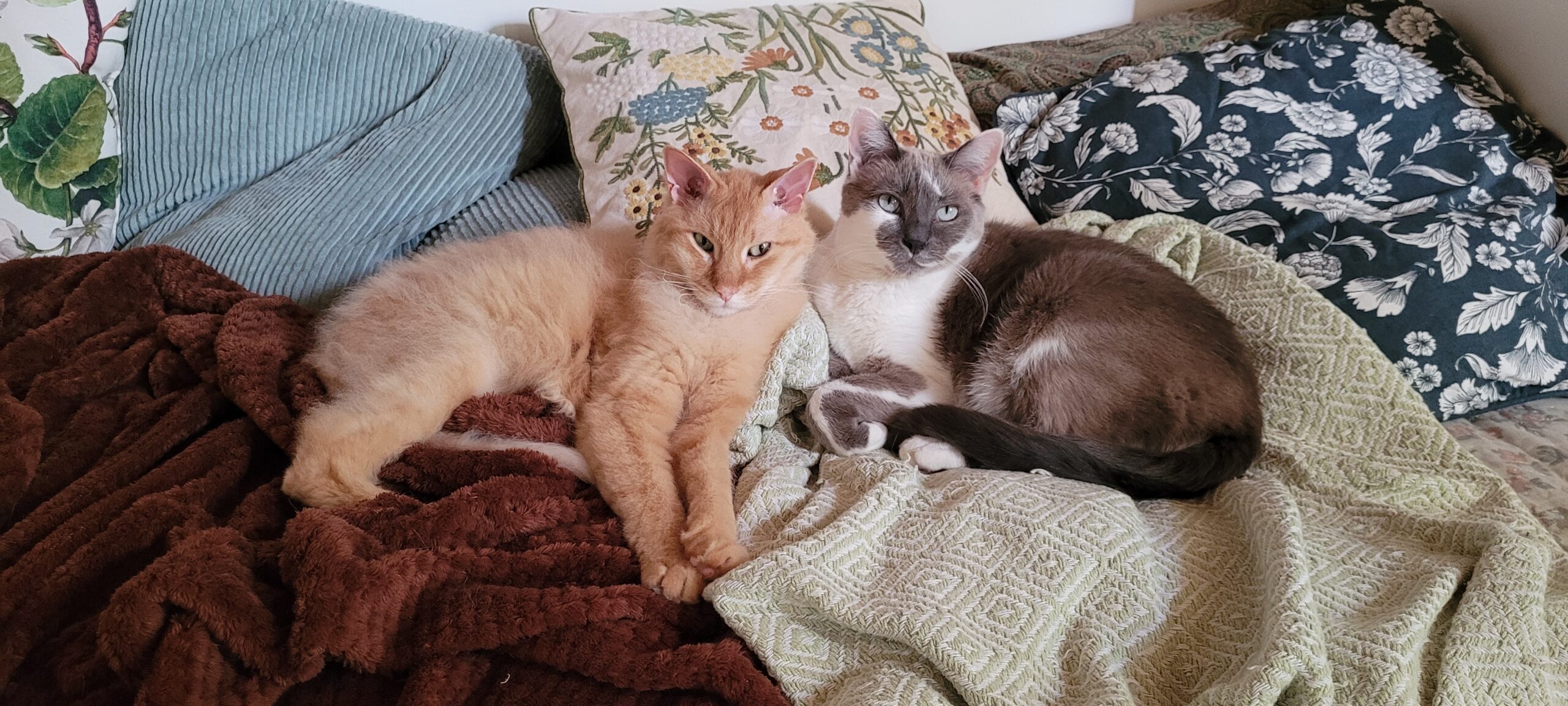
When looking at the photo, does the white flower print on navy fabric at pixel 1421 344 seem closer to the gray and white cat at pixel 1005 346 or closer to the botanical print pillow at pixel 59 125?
the gray and white cat at pixel 1005 346

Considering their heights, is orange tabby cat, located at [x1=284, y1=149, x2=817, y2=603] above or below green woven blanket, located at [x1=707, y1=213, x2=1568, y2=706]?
above

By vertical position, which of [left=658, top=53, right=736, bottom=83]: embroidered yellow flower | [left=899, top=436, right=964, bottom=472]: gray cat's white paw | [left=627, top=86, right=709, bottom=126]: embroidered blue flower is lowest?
[left=899, top=436, right=964, bottom=472]: gray cat's white paw

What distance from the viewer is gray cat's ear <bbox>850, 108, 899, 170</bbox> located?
138 cm

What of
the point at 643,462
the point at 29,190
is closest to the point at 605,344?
the point at 643,462

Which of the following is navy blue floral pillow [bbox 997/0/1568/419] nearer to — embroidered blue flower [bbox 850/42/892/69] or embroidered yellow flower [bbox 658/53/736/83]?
embroidered blue flower [bbox 850/42/892/69]

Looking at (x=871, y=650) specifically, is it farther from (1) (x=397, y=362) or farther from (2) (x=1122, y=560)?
(1) (x=397, y=362)

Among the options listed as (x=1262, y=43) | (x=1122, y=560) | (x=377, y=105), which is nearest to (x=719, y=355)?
(x=1122, y=560)

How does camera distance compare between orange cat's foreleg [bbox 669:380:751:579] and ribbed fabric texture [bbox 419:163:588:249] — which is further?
ribbed fabric texture [bbox 419:163:588:249]

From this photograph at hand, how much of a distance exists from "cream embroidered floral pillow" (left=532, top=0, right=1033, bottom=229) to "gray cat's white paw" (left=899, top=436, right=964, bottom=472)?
523 mm

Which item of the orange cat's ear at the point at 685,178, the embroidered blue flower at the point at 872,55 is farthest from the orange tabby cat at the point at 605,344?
the embroidered blue flower at the point at 872,55

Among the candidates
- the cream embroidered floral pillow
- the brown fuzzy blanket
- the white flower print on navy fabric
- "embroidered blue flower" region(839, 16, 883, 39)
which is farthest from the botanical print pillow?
the white flower print on navy fabric

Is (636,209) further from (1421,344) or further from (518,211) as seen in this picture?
(1421,344)

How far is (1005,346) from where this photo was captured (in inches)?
53.6

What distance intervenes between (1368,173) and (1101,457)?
3.17 feet
